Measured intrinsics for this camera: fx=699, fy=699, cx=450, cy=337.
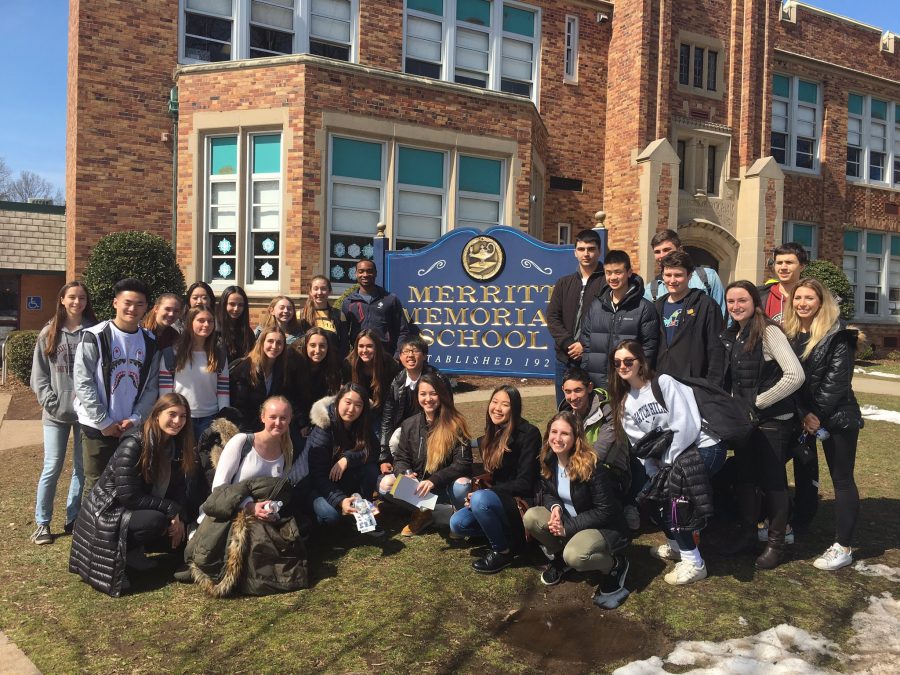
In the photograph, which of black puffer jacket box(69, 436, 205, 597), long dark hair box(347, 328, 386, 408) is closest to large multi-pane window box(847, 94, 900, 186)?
long dark hair box(347, 328, 386, 408)

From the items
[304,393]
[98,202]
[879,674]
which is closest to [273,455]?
[304,393]

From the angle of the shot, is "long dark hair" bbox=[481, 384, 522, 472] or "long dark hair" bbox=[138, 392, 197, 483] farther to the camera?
"long dark hair" bbox=[481, 384, 522, 472]

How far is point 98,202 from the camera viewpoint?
11.9 metres

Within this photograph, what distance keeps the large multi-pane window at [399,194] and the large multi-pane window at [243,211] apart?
95 cm

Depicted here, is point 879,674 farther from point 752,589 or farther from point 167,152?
point 167,152

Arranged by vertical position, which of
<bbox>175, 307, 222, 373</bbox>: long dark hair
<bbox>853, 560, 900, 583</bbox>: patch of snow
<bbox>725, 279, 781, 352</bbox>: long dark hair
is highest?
<bbox>725, 279, 781, 352</bbox>: long dark hair

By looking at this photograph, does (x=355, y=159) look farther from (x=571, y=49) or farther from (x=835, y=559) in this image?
(x=835, y=559)

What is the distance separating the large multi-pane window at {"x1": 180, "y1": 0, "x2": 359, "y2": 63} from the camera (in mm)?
12555

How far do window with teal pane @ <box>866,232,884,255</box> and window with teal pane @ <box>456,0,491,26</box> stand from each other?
42.7ft

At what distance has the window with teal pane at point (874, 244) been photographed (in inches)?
795

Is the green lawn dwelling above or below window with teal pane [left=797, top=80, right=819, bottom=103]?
below

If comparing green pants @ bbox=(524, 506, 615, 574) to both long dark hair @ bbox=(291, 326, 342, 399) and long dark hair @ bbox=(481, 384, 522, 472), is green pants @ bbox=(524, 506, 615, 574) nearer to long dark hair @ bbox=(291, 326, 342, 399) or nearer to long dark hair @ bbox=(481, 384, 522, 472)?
long dark hair @ bbox=(481, 384, 522, 472)

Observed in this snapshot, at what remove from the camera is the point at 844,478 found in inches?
162

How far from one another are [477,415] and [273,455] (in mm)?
4856
